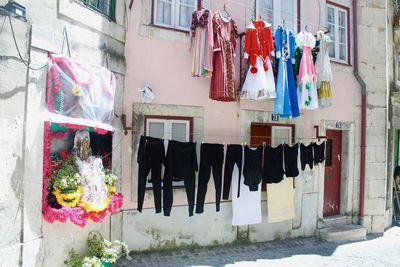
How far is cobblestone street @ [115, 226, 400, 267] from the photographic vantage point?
636cm

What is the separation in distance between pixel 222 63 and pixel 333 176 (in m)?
4.91

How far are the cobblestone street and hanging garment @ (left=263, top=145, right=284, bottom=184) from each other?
5.06ft

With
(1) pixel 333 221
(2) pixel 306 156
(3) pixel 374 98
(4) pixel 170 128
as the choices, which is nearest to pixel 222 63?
(4) pixel 170 128

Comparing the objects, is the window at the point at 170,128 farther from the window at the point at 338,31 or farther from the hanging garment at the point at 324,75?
the window at the point at 338,31

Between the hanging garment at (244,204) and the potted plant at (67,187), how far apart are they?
11.0 feet

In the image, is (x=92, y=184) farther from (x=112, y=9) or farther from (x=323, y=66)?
(x=323, y=66)

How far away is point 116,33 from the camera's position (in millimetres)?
6043

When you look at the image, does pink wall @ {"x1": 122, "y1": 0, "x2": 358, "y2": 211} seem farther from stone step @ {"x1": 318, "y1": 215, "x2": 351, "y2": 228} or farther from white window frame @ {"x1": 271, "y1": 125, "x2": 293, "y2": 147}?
stone step @ {"x1": 318, "y1": 215, "x2": 351, "y2": 228}

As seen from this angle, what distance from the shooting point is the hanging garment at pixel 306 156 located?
26.0 ft

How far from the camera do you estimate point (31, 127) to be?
14.3 ft

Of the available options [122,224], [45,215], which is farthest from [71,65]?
[122,224]

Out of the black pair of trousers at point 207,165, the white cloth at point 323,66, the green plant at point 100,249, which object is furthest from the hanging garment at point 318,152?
the green plant at point 100,249

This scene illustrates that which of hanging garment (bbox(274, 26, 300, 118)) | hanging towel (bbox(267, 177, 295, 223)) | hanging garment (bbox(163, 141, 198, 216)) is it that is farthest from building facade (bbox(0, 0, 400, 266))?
hanging garment (bbox(274, 26, 300, 118))

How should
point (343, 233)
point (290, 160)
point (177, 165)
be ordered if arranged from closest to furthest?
point (177, 165)
point (290, 160)
point (343, 233)
